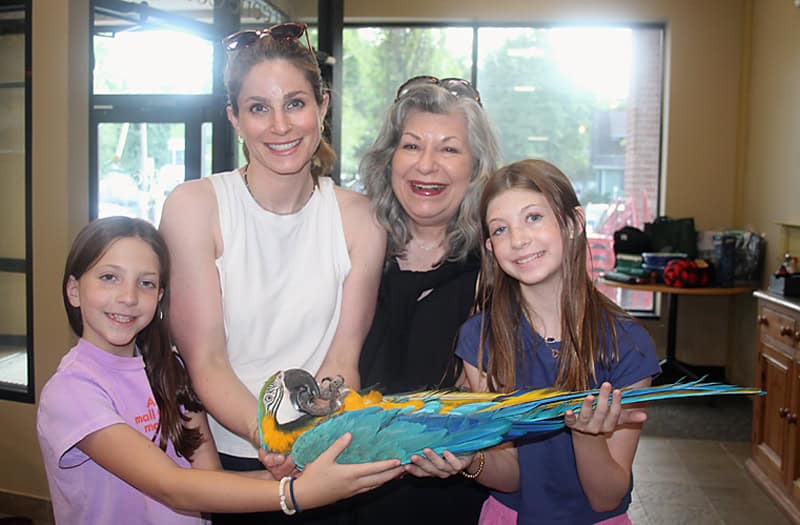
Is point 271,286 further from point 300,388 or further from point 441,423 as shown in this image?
point 441,423

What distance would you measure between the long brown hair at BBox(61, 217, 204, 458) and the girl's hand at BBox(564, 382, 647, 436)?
0.84m

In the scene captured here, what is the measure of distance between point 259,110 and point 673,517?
3.34 metres

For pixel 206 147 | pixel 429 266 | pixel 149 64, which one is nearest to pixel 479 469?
pixel 429 266

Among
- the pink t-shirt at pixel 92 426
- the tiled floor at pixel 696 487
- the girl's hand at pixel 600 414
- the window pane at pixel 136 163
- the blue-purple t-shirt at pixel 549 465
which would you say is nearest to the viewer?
the girl's hand at pixel 600 414

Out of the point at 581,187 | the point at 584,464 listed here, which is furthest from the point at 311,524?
the point at 581,187

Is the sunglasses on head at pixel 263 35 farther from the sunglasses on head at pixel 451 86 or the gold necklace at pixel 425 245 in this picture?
the gold necklace at pixel 425 245

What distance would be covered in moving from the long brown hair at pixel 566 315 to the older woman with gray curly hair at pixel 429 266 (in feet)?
0.89

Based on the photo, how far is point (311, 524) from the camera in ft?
5.88

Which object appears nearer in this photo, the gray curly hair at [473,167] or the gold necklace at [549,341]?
the gold necklace at [549,341]

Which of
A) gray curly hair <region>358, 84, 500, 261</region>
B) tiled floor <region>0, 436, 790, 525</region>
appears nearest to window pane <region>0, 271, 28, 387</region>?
tiled floor <region>0, 436, 790, 525</region>

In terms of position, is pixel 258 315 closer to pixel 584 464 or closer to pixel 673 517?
pixel 584 464

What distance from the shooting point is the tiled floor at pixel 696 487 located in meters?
3.92

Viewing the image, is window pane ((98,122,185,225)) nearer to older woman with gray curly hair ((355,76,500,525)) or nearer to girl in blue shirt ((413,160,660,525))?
older woman with gray curly hair ((355,76,500,525))

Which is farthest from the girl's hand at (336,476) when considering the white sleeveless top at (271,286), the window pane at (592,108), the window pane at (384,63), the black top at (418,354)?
the window pane at (592,108)
